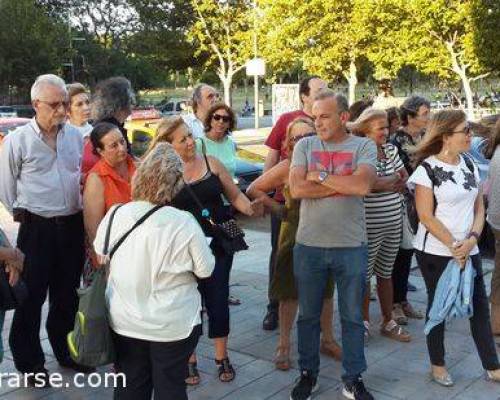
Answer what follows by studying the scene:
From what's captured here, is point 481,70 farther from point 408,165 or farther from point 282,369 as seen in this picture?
point 282,369

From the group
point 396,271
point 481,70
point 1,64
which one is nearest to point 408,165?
point 396,271

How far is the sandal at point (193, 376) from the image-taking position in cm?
413

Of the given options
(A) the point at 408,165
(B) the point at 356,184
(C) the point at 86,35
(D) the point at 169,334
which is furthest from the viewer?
(C) the point at 86,35

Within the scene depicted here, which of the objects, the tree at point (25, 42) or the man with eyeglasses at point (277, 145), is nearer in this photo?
the man with eyeglasses at point (277, 145)

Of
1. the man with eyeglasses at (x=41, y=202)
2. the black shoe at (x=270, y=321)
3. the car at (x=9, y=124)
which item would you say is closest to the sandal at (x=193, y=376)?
the man with eyeglasses at (x=41, y=202)

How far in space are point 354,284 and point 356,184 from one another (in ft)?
1.97

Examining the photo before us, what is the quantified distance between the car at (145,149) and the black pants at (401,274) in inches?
149

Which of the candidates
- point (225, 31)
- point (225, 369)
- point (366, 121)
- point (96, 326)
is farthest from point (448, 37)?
point (96, 326)

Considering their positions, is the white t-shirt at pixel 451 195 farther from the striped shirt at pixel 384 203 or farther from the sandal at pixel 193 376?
the sandal at pixel 193 376

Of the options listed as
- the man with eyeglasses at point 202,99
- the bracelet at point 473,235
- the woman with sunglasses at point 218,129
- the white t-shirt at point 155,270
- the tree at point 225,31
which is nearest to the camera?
the white t-shirt at point 155,270

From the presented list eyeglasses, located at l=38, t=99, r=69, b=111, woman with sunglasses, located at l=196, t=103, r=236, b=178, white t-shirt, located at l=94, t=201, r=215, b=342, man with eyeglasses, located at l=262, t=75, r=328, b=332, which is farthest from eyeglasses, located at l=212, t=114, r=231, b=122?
white t-shirt, located at l=94, t=201, r=215, b=342

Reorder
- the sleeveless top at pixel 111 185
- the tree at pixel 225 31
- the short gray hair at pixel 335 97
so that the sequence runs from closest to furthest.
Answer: the short gray hair at pixel 335 97 → the sleeveless top at pixel 111 185 → the tree at pixel 225 31

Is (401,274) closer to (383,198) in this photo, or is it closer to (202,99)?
(383,198)

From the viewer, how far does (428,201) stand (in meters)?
3.92
